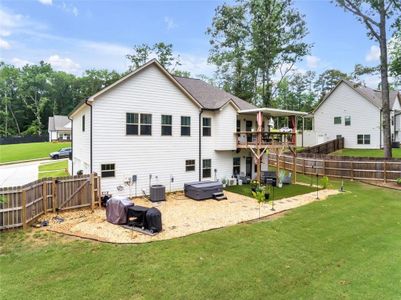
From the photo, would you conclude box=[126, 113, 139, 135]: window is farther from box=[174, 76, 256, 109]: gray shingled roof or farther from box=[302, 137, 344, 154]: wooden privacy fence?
box=[302, 137, 344, 154]: wooden privacy fence

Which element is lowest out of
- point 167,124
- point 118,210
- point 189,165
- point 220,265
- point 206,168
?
point 220,265

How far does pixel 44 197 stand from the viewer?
11258mm

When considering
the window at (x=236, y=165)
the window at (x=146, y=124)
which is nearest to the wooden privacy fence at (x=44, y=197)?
the window at (x=146, y=124)

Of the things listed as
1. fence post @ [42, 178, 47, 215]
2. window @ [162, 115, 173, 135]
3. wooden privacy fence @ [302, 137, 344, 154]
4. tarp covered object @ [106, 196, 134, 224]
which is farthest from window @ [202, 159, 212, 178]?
wooden privacy fence @ [302, 137, 344, 154]

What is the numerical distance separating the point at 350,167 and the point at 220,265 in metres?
17.9

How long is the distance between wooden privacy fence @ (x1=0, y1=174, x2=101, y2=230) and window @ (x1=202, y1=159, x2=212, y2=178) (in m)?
7.52

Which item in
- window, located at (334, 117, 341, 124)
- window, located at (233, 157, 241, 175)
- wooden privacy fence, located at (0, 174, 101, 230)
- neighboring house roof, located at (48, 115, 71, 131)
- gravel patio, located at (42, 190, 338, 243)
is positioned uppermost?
neighboring house roof, located at (48, 115, 71, 131)

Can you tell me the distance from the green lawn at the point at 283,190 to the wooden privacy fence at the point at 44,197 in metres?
8.86

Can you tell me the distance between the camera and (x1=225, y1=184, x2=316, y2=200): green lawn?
16578 millimetres

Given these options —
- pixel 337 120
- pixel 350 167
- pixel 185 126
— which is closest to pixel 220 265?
pixel 185 126

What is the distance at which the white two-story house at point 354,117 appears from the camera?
3203 centimetres

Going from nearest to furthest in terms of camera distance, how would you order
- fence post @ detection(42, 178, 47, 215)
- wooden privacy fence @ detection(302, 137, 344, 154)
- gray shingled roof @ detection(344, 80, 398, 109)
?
fence post @ detection(42, 178, 47, 215)
wooden privacy fence @ detection(302, 137, 344, 154)
gray shingled roof @ detection(344, 80, 398, 109)

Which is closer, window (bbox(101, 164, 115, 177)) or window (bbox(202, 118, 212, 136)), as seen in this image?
window (bbox(101, 164, 115, 177))

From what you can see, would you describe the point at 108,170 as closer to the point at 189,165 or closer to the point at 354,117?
the point at 189,165
